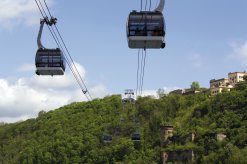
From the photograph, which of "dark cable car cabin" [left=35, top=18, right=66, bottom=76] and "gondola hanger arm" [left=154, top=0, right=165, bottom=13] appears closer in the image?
"gondola hanger arm" [left=154, top=0, right=165, bottom=13]

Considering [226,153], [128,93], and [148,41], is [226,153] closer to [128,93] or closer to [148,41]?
[128,93]

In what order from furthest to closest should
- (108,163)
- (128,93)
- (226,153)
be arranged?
1. (108,163)
2. (226,153)
3. (128,93)

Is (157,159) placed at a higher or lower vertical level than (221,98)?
lower

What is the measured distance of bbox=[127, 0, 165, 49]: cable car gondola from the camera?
103 feet


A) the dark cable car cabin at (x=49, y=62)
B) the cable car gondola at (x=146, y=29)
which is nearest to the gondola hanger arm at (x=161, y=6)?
the cable car gondola at (x=146, y=29)

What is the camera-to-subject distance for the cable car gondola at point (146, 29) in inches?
1233

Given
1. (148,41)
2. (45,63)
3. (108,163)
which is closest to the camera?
(148,41)

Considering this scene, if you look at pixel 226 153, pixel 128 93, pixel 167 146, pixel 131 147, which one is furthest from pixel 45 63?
pixel 131 147

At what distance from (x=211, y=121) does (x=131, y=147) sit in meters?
29.3

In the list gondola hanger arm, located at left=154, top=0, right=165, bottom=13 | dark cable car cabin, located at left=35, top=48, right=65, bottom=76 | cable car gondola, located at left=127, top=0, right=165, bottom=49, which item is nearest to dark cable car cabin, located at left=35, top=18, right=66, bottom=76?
dark cable car cabin, located at left=35, top=48, right=65, bottom=76

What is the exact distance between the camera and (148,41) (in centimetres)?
3147

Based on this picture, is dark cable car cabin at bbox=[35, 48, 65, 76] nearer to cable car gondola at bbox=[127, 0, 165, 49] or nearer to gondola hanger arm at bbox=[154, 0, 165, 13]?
cable car gondola at bbox=[127, 0, 165, 49]

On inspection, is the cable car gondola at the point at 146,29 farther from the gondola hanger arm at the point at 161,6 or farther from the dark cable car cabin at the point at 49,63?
the dark cable car cabin at the point at 49,63

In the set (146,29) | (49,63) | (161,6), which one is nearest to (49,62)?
(49,63)
